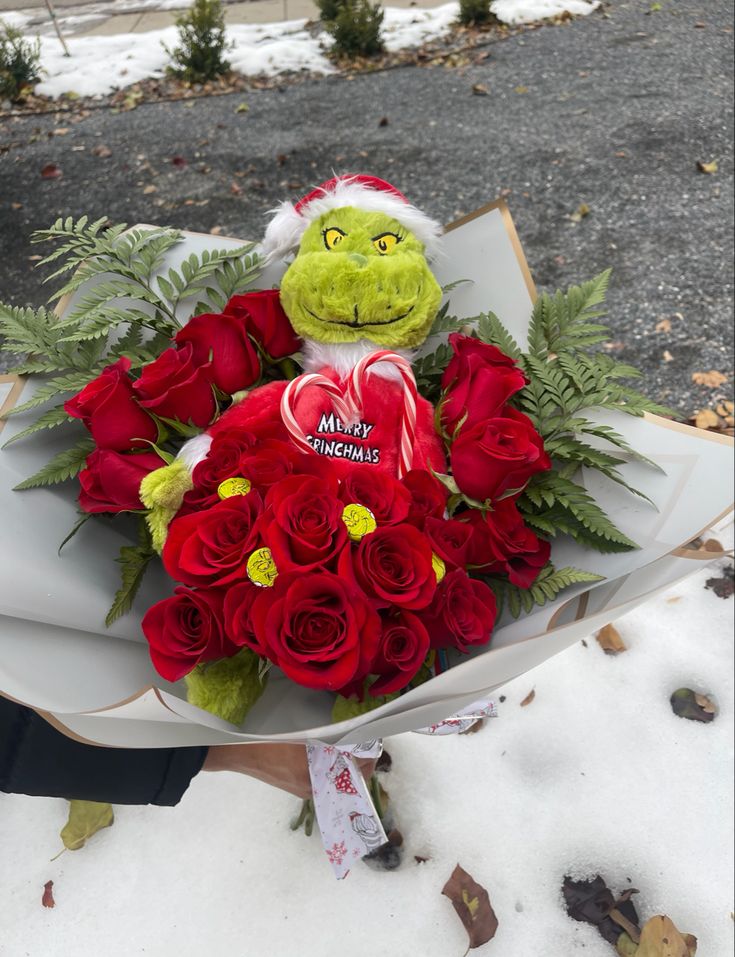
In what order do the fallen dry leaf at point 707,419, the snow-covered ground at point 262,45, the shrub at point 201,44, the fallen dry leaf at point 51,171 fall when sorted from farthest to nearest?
the shrub at point 201,44
the snow-covered ground at point 262,45
the fallen dry leaf at point 51,171
the fallen dry leaf at point 707,419

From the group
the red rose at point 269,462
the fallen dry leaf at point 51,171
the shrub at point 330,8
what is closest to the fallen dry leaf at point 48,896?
the red rose at point 269,462

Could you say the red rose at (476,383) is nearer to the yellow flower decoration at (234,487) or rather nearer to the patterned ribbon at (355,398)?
the patterned ribbon at (355,398)

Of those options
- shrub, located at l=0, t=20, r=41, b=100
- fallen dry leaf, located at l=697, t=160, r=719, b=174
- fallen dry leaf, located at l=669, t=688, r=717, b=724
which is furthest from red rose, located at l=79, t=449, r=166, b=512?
fallen dry leaf, located at l=697, t=160, r=719, b=174

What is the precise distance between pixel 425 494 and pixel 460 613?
0.16m

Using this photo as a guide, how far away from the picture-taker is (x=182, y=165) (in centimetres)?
380

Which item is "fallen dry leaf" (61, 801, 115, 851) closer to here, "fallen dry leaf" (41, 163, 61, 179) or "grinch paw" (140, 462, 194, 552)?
"grinch paw" (140, 462, 194, 552)

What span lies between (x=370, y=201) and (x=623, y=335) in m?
2.26

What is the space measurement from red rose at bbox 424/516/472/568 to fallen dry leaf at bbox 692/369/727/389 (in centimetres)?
236

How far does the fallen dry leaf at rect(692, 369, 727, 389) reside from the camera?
2795 mm

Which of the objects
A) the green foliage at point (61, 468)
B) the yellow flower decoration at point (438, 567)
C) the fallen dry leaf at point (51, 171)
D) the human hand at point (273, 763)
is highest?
the green foliage at point (61, 468)

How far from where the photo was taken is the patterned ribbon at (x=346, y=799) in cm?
116

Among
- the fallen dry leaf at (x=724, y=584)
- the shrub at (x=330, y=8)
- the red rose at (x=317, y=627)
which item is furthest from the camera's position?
the shrub at (x=330, y=8)

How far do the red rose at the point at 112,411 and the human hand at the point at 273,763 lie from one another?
62cm

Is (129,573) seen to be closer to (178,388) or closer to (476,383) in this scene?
(178,388)
